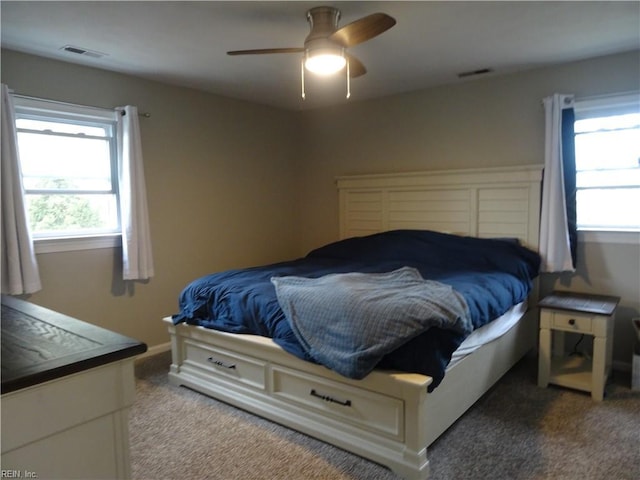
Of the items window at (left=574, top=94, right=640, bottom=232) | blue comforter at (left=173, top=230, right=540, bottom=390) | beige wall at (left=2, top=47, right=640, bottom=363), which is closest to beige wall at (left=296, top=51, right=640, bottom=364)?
beige wall at (left=2, top=47, right=640, bottom=363)

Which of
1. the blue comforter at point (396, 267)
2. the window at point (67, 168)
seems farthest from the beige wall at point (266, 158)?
the blue comforter at point (396, 267)

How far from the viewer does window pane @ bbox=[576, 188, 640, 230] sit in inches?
129

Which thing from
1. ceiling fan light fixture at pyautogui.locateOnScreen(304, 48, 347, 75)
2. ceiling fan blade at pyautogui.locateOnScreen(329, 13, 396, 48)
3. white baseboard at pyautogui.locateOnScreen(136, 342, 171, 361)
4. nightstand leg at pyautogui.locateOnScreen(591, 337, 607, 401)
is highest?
ceiling fan blade at pyautogui.locateOnScreen(329, 13, 396, 48)

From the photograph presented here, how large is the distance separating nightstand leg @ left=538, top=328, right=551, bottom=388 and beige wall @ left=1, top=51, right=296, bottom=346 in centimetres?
274

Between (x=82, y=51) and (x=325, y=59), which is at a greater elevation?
(x=82, y=51)

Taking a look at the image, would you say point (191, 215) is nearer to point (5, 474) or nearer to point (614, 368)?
point (5, 474)

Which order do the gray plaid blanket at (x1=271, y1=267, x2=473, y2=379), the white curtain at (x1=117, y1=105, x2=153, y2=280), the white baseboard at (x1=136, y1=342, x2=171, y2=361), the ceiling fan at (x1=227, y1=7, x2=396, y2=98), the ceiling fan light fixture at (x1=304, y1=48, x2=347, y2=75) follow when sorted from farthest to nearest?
the white baseboard at (x1=136, y1=342, x2=171, y2=361) → the white curtain at (x1=117, y1=105, x2=153, y2=280) → the ceiling fan light fixture at (x1=304, y1=48, x2=347, y2=75) → the ceiling fan at (x1=227, y1=7, x2=396, y2=98) → the gray plaid blanket at (x1=271, y1=267, x2=473, y2=379)

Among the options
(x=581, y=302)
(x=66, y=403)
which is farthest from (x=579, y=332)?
(x=66, y=403)

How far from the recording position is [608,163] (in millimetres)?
3336

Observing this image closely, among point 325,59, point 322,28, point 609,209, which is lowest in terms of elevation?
point 609,209

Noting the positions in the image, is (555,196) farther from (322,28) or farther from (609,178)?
(322,28)

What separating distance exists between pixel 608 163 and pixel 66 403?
3.67 m

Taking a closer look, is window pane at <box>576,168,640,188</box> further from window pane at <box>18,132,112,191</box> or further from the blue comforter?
window pane at <box>18,132,112,191</box>

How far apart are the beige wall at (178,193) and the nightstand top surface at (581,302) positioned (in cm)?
273
